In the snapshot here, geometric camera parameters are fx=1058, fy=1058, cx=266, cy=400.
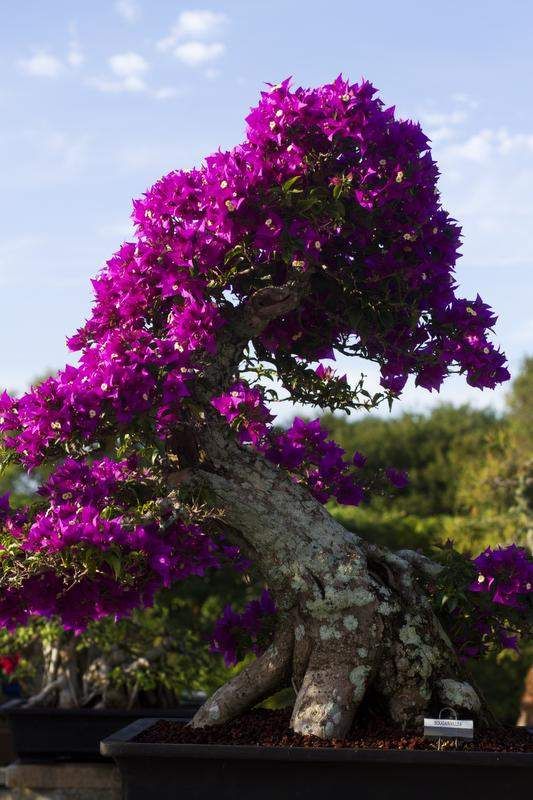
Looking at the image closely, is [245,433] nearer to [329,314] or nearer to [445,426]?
[329,314]

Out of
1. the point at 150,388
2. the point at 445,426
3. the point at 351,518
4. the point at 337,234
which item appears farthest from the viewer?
the point at 445,426

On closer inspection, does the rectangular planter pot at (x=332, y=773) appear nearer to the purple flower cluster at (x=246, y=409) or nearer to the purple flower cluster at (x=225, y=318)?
the purple flower cluster at (x=225, y=318)

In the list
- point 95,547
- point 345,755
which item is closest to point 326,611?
point 345,755

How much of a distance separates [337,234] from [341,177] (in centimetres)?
27

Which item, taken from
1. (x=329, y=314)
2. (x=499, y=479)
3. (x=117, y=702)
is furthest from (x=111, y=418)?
(x=499, y=479)

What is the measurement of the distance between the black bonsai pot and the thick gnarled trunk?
2847mm

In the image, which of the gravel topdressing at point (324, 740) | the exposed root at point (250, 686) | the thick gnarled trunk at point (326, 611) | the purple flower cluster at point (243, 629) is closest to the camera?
the gravel topdressing at point (324, 740)

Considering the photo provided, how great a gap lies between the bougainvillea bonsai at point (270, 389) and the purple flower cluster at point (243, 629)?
21cm

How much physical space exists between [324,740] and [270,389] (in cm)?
144

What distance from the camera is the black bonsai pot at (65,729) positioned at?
23.4 ft

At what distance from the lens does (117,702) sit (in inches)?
324

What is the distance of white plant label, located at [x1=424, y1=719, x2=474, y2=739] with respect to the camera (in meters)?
3.87

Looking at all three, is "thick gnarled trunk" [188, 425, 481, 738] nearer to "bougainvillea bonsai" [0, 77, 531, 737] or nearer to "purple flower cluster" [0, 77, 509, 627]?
"bougainvillea bonsai" [0, 77, 531, 737]

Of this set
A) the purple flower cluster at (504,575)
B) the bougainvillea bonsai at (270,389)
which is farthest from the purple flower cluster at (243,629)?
the purple flower cluster at (504,575)
